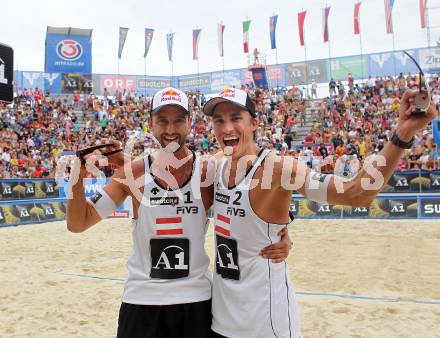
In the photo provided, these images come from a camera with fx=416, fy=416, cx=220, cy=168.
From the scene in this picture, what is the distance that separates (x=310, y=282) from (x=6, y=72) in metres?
5.39

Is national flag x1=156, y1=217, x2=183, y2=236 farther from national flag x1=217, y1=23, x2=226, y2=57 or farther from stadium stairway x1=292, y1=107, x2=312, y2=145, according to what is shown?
national flag x1=217, y1=23, x2=226, y2=57

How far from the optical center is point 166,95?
2.72 metres

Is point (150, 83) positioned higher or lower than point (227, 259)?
higher

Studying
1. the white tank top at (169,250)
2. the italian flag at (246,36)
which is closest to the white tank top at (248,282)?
the white tank top at (169,250)


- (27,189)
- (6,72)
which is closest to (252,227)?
(6,72)

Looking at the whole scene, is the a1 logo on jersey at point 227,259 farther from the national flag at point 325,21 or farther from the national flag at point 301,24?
the national flag at point 301,24

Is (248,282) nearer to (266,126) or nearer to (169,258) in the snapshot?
(169,258)

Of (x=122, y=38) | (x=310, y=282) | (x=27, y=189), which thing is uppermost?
(x=122, y=38)

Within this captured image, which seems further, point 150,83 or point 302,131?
point 150,83

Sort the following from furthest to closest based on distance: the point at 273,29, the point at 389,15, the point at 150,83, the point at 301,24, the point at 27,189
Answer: the point at 150,83
the point at 273,29
the point at 301,24
the point at 389,15
the point at 27,189

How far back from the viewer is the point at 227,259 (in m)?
2.45

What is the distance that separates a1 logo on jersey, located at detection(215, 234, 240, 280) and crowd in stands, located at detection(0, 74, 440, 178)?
13.6 meters

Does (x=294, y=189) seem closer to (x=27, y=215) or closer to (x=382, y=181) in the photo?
(x=382, y=181)

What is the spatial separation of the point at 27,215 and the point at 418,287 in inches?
511
